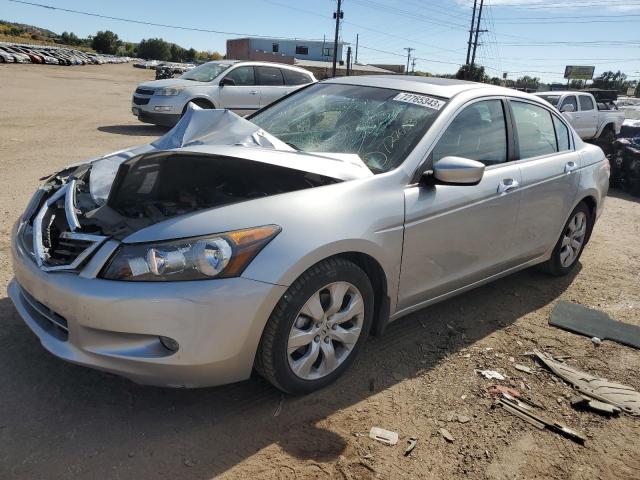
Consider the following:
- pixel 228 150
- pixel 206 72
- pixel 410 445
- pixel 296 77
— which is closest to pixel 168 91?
pixel 206 72

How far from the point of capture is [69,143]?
9859 mm

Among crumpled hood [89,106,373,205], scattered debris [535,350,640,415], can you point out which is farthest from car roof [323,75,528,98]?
scattered debris [535,350,640,415]

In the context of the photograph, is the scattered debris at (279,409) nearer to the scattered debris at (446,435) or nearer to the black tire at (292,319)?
the black tire at (292,319)

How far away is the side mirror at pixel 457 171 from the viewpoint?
10.0ft

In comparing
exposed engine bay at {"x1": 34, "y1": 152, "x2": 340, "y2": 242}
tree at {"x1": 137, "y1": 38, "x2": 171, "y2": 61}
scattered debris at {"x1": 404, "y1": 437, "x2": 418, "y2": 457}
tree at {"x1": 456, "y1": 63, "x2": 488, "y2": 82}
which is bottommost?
scattered debris at {"x1": 404, "y1": 437, "x2": 418, "y2": 457}

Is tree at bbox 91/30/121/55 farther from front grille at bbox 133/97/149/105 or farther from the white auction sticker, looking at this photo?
the white auction sticker

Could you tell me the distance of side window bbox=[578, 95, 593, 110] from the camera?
15.9m

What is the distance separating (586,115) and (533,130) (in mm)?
13615

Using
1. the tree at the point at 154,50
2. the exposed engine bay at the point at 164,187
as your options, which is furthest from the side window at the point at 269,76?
the tree at the point at 154,50

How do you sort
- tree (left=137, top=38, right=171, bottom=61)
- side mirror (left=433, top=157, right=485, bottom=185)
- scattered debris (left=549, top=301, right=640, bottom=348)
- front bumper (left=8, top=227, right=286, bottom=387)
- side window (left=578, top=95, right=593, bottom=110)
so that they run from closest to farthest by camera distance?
front bumper (left=8, top=227, right=286, bottom=387)
side mirror (left=433, top=157, right=485, bottom=185)
scattered debris (left=549, top=301, right=640, bottom=348)
side window (left=578, top=95, right=593, bottom=110)
tree (left=137, top=38, right=171, bottom=61)

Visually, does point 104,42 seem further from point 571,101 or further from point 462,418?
point 462,418

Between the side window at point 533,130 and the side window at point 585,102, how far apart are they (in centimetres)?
1308

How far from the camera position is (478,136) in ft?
12.2

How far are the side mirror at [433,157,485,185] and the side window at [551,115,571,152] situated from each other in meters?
1.81
